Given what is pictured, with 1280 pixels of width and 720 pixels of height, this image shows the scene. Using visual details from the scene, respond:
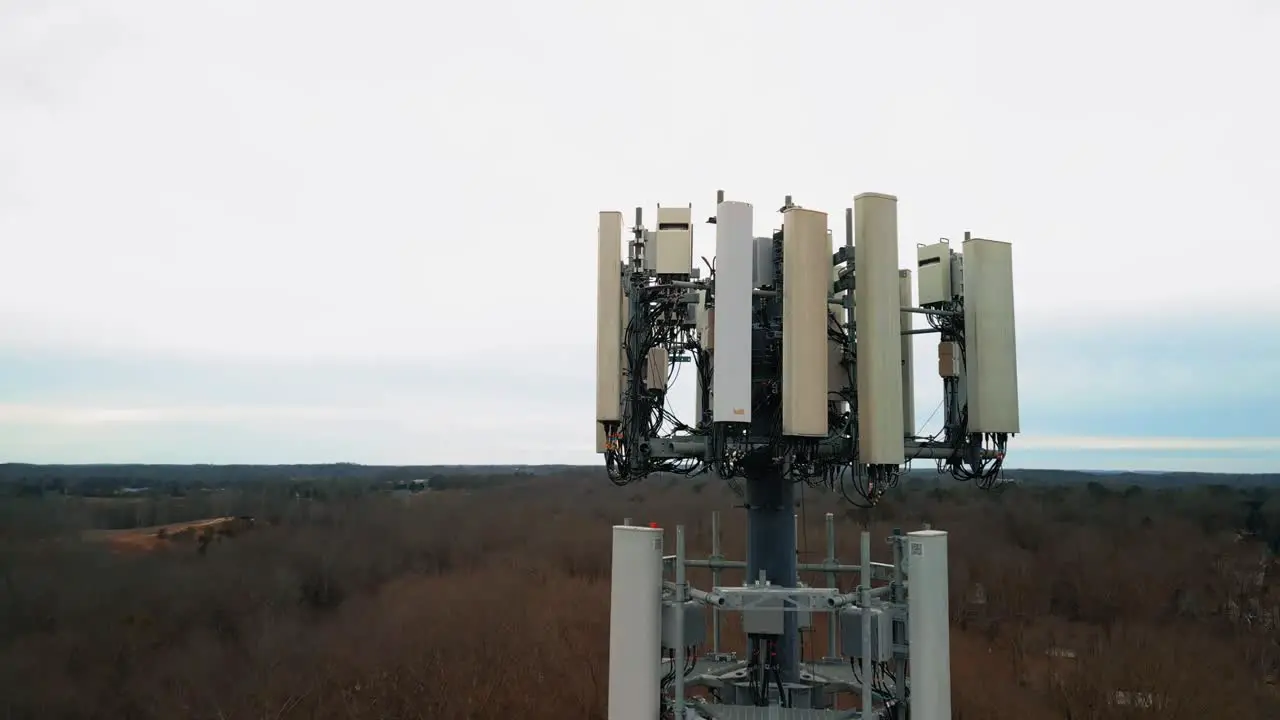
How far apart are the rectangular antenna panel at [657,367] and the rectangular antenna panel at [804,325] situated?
2805mm

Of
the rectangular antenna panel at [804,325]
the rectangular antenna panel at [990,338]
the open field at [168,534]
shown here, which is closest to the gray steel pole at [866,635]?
the rectangular antenna panel at [804,325]

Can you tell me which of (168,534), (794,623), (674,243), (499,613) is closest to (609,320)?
(674,243)

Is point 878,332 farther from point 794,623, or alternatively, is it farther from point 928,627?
point 794,623

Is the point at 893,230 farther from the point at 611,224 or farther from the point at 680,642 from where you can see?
the point at 680,642

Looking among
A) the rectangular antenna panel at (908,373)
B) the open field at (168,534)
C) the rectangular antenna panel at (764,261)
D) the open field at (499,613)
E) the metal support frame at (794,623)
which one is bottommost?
the open field at (499,613)

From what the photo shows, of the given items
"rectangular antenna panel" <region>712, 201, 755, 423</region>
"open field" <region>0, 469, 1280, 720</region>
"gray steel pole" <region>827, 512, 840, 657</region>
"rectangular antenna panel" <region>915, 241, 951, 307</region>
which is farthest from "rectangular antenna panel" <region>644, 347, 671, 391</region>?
"open field" <region>0, 469, 1280, 720</region>

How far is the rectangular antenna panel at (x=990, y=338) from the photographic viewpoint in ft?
34.6

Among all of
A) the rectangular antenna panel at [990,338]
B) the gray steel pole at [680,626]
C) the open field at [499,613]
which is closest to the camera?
the gray steel pole at [680,626]

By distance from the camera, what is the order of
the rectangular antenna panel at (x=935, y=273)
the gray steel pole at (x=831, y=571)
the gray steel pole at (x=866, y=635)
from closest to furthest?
the gray steel pole at (x=866, y=635) < the rectangular antenna panel at (x=935, y=273) < the gray steel pole at (x=831, y=571)

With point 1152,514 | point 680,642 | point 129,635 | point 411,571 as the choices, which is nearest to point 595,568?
point 411,571

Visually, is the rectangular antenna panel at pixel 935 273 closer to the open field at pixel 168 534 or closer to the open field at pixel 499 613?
the open field at pixel 499 613

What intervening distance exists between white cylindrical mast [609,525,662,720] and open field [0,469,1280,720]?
36.5 ft

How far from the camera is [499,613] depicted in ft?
139

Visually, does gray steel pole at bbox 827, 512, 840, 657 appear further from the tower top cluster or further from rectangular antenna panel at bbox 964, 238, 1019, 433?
rectangular antenna panel at bbox 964, 238, 1019, 433
